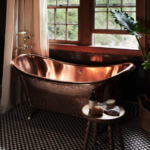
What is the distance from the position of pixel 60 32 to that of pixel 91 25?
1.94 ft

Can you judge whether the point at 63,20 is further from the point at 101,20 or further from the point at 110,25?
the point at 110,25

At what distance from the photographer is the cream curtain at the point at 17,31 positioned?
3068 mm

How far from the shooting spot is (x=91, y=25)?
130 inches

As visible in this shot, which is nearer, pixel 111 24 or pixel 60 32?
pixel 111 24

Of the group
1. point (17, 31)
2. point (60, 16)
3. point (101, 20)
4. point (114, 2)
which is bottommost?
point (17, 31)

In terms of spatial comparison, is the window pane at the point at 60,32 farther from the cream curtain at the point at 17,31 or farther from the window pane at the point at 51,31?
the cream curtain at the point at 17,31

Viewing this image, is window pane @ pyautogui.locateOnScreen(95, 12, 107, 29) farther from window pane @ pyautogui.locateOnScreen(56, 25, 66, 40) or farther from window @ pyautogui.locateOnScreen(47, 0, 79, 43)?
window pane @ pyautogui.locateOnScreen(56, 25, 66, 40)

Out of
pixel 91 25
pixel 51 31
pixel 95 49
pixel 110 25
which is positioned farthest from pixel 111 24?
pixel 51 31

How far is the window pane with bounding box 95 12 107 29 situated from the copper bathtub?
64 cm

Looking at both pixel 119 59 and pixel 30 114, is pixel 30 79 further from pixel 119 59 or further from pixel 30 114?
pixel 119 59

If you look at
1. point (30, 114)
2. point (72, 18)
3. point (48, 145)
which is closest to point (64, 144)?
point (48, 145)

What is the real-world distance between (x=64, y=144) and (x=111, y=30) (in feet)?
5.73

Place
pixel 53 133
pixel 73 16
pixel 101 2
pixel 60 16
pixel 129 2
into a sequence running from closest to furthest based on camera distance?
pixel 53 133
pixel 129 2
pixel 101 2
pixel 73 16
pixel 60 16

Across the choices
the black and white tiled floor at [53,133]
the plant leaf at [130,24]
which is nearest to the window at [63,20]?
the plant leaf at [130,24]
